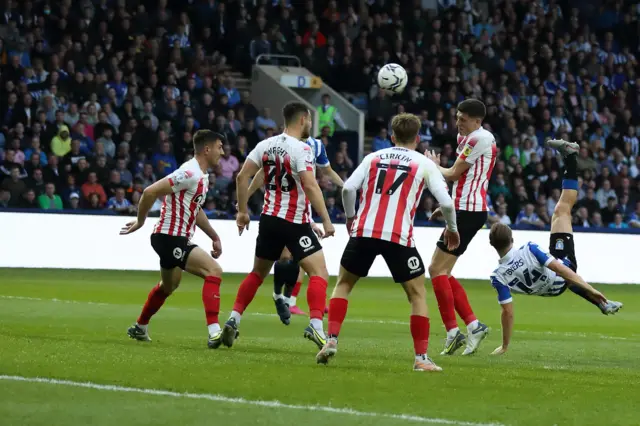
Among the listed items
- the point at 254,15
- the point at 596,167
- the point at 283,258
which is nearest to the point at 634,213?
the point at 596,167

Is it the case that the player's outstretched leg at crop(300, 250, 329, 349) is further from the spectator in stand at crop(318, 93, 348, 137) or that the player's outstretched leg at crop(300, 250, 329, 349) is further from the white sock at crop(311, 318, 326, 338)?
the spectator in stand at crop(318, 93, 348, 137)

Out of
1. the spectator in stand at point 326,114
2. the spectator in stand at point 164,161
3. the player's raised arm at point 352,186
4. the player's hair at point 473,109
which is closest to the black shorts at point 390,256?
the player's raised arm at point 352,186

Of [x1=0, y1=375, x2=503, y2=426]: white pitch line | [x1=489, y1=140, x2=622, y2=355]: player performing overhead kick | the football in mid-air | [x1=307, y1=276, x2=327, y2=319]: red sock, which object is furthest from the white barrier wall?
[x1=0, y1=375, x2=503, y2=426]: white pitch line

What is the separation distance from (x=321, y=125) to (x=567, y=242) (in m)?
14.4

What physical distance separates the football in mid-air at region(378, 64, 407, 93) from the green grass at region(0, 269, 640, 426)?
2.87 meters

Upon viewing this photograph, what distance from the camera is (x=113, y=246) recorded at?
21141mm

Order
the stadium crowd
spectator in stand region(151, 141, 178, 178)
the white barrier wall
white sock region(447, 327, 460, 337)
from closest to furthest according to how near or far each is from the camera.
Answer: white sock region(447, 327, 460, 337), the white barrier wall, the stadium crowd, spectator in stand region(151, 141, 178, 178)

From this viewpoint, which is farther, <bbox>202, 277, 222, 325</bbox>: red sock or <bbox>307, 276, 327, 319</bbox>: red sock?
<bbox>202, 277, 222, 325</bbox>: red sock

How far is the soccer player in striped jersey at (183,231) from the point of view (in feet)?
34.1

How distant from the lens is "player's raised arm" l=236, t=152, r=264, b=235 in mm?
10172

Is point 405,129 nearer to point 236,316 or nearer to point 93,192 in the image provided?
point 236,316

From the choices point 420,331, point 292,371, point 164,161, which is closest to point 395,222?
point 420,331

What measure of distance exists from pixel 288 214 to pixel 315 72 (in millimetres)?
18541

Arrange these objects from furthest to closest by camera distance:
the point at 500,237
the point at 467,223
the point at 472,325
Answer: the point at 467,223 < the point at 500,237 < the point at 472,325
